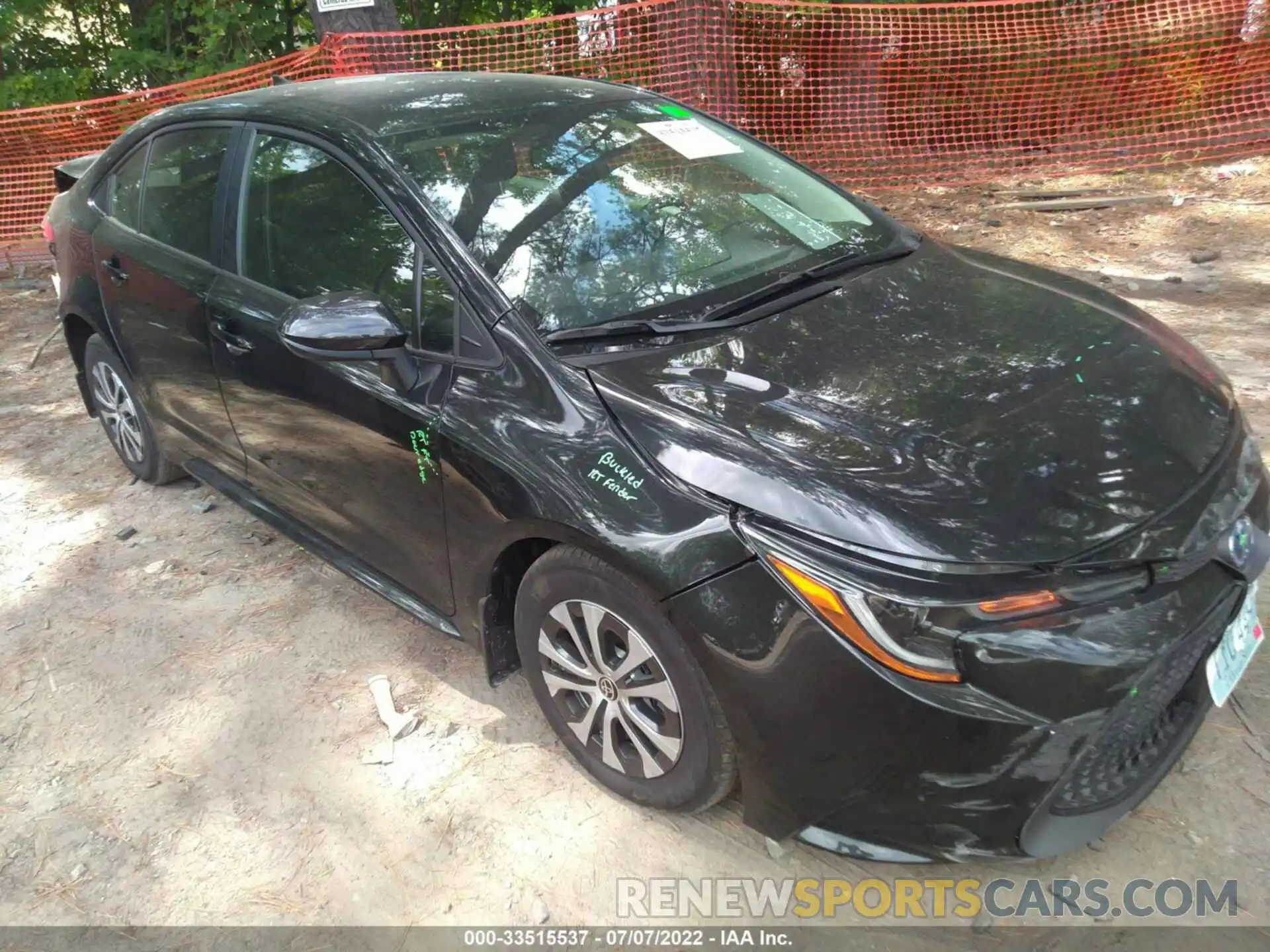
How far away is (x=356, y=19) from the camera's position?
7359 millimetres

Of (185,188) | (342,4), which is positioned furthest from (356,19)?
(185,188)

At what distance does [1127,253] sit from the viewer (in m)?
6.18

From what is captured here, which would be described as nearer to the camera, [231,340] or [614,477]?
[614,477]

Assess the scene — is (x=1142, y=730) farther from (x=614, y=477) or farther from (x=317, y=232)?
(x=317, y=232)

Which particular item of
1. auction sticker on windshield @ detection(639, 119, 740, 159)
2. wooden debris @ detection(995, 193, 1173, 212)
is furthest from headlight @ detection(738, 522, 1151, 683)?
wooden debris @ detection(995, 193, 1173, 212)

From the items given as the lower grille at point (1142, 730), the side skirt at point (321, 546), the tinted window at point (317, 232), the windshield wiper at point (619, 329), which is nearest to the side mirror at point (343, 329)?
the tinted window at point (317, 232)

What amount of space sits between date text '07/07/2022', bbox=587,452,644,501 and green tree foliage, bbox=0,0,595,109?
9.36 m

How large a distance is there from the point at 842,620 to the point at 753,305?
103cm

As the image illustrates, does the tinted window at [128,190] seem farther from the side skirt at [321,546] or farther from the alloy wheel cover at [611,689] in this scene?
the alloy wheel cover at [611,689]

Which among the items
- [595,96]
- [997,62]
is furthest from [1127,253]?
[595,96]

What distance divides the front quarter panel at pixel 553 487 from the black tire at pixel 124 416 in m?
2.17

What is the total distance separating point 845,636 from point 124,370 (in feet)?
10.9

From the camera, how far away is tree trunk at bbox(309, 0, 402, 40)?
7.34 m

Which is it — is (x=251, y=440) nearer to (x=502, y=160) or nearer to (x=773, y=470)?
(x=502, y=160)
